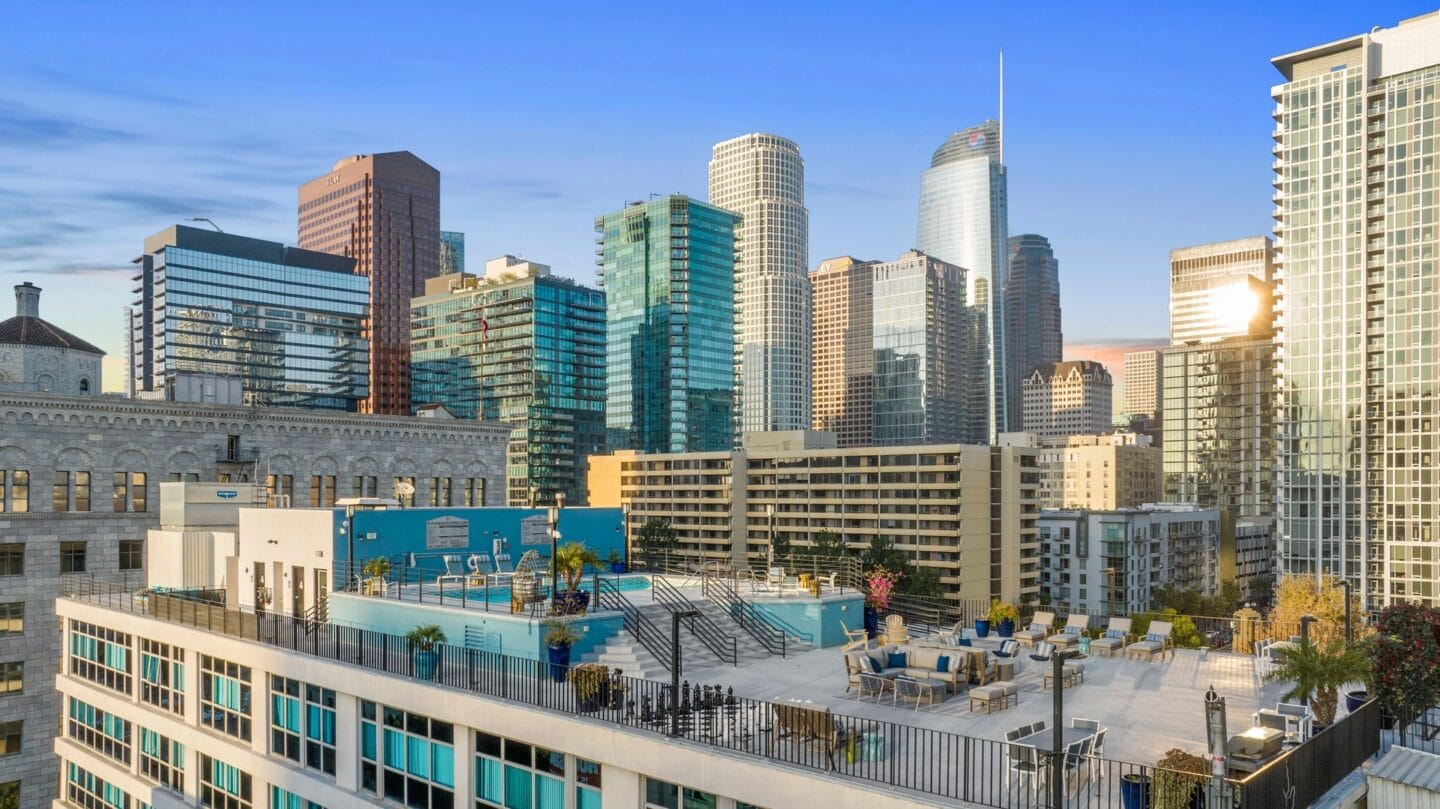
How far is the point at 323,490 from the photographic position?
191 feet

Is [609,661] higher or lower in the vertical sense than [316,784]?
higher

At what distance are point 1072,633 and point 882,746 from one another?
1291 cm

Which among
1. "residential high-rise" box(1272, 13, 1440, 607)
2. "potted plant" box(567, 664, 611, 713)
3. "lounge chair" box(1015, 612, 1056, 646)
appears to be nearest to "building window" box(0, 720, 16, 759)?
"potted plant" box(567, 664, 611, 713)

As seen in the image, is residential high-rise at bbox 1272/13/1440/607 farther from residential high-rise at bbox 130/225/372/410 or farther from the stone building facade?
residential high-rise at bbox 130/225/372/410

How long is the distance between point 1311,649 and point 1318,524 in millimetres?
125211

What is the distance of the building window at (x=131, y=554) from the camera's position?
167 ft

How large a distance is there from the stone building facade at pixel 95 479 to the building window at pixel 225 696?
17135 mm

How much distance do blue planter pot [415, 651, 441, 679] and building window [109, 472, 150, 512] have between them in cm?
3856

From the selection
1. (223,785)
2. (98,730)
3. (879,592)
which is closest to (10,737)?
(98,730)

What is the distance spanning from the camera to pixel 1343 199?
123250mm

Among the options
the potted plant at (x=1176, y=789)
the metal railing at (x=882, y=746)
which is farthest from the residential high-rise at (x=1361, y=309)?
the potted plant at (x=1176, y=789)

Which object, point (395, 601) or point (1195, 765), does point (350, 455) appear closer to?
point (395, 601)

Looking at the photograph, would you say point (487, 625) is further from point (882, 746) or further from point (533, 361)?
point (533, 361)

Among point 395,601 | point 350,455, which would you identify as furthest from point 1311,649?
point 350,455
